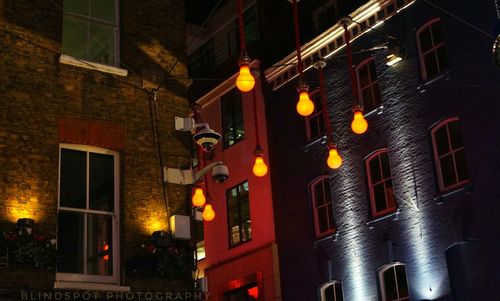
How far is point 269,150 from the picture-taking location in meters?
25.3

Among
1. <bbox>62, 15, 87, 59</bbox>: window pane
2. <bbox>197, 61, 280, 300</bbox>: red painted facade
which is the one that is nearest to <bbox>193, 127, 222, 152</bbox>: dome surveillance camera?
<bbox>62, 15, 87, 59</bbox>: window pane

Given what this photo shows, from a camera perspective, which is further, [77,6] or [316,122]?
[316,122]

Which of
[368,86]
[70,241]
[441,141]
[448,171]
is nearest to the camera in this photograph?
[70,241]

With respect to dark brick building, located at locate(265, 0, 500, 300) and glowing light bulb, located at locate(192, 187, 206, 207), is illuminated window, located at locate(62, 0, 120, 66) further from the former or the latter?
dark brick building, located at locate(265, 0, 500, 300)

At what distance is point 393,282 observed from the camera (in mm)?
20156

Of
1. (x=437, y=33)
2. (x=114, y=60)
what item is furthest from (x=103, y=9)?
(x=437, y=33)

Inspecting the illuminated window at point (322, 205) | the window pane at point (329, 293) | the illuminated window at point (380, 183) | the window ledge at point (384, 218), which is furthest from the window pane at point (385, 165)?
the window pane at point (329, 293)

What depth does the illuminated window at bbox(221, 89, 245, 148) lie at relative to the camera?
27328mm

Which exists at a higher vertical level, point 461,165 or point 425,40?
point 425,40

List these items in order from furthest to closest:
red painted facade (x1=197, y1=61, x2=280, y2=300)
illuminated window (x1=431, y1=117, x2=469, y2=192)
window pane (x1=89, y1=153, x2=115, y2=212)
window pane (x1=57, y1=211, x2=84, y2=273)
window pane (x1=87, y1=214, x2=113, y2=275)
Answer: red painted facade (x1=197, y1=61, x2=280, y2=300), illuminated window (x1=431, y1=117, x2=469, y2=192), window pane (x1=89, y1=153, x2=115, y2=212), window pane (x1=87, y1=214, x2=113, y2=275), window pane (x1=57, y1=211, x2=84, y2=273)

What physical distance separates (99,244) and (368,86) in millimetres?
11235

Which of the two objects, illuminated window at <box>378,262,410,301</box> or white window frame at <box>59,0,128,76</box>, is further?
illuminated window at <box>378,262,410,301</box>

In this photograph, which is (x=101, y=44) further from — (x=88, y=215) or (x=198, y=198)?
(x=198, y=198)

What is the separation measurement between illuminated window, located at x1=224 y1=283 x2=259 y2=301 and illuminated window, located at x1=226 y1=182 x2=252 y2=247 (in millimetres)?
1527
